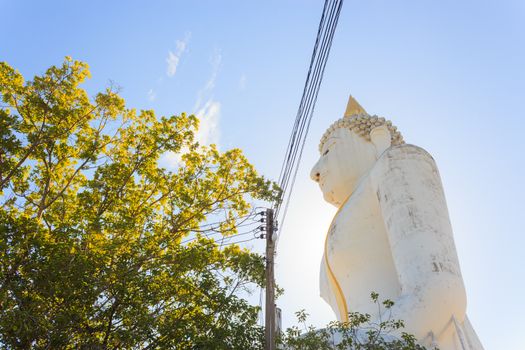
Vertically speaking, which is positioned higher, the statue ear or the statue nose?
the statue ear

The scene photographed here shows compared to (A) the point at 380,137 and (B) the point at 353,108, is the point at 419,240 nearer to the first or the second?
(A) the point at 380,137

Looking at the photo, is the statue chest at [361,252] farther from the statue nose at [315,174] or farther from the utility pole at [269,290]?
the utility pole at [269,290]

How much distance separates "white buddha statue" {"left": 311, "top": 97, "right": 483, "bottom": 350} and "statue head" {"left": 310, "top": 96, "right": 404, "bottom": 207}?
0.02m

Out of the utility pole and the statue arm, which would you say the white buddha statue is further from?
the utility pole

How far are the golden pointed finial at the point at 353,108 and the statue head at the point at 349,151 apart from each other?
1.76 ft

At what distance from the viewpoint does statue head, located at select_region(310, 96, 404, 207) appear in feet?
35.7

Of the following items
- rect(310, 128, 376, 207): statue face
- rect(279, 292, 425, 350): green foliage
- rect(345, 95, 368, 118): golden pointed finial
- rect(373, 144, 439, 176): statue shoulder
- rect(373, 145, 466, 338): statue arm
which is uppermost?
rect(345, 95, 368, 118): golden pointed finial

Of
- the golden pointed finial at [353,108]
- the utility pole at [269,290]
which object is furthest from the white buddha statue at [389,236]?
the utility pole at [269,290]

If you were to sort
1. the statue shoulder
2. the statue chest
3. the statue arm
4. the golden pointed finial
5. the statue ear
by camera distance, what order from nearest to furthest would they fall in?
the statue arm
the statue chest
the statue shoulder
the statue ear
the golden pointed finial

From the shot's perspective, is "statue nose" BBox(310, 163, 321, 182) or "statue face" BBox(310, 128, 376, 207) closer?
"statue face" BBox(310, 128, 376, 207)

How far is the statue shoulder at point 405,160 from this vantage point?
9234 millimetres

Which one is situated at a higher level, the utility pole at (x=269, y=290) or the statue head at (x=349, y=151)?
the statue head at (x=349, y=151)

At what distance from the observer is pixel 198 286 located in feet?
22.5

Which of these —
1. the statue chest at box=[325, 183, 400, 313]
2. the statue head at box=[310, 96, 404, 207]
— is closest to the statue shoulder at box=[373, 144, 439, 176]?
the statue chest at box=[325, 183, 400, 313]
